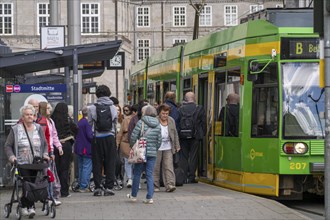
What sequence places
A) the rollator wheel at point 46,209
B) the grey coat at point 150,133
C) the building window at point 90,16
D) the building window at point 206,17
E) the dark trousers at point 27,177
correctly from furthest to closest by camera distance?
1. the building window at point 206,17
2. the building window at point 90,16
3. the grey coat at point 150,133
4. the rollator wheel at point 46,209
5. the dark trousers at point 27,177

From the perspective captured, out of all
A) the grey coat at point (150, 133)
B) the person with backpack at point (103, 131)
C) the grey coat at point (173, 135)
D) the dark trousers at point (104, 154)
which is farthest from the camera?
the grey coat at point (173, 135)

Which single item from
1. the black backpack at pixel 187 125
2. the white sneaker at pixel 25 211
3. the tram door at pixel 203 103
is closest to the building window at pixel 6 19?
the tram door at pixel 203 103

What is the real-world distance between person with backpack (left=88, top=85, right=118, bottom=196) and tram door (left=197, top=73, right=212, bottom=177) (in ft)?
11.3

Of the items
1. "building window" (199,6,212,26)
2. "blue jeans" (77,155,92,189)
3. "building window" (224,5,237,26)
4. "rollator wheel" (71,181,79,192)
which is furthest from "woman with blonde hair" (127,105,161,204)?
"building window" (199,6,212,26)

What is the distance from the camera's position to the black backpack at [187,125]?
57.4ft

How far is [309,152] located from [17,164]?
5.41 metres

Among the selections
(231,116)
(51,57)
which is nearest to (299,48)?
(231,116)

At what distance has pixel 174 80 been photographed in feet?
72.6

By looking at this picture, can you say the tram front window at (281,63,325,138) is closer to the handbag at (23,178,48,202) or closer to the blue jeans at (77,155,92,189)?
the blue jeans at (77,155,92,189)

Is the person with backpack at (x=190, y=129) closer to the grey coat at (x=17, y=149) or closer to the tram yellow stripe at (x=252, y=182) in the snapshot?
the tram yellow stripe at (x=252, y=182)

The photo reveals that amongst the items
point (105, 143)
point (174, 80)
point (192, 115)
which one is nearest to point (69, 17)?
point (174, 80)

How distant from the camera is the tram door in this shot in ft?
59.7

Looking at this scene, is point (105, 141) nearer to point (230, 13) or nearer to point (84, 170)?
point (84, 170)

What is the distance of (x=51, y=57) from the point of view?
17.0m
